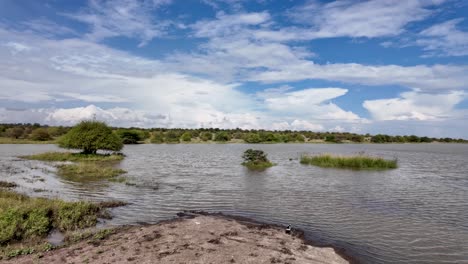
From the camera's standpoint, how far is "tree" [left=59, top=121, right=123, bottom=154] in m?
53.6

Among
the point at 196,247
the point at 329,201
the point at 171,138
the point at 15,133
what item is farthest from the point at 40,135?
the point at 196,247

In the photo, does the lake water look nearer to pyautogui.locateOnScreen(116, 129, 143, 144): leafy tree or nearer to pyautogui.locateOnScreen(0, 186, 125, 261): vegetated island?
pyautogui.locateOnScreen(0, 186, 125, 261): vegetated island

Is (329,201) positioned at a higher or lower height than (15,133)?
lower

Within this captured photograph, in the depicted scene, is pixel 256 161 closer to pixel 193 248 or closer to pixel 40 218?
pixel 40 218

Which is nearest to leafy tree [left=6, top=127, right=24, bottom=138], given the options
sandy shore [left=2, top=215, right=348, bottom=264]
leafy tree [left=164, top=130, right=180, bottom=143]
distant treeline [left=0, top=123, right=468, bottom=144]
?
distant treeline [left=0, top=123, right=468, bottom=144]

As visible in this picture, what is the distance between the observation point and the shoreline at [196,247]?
37.0ft

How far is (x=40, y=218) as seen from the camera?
591 inches

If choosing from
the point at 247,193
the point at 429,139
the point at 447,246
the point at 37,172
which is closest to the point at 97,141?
the point at 37,172

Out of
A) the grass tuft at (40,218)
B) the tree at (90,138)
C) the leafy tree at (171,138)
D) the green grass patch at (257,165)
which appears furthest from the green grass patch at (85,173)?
the leafy tree at (171,138)

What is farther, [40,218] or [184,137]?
[184,137]

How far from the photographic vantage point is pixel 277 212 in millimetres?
19781

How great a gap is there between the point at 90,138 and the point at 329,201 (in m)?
41.0

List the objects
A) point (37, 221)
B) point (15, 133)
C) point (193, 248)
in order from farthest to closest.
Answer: point (15, 133) → point (37, 221) → point (193, 248)

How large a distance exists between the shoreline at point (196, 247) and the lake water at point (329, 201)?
1.62 meters
